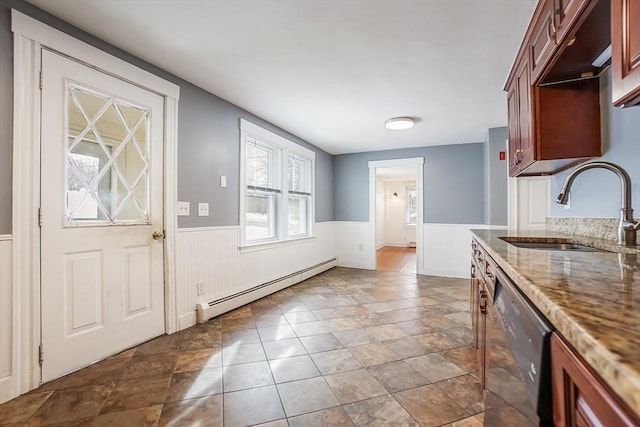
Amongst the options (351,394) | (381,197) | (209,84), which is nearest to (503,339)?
(351,394)

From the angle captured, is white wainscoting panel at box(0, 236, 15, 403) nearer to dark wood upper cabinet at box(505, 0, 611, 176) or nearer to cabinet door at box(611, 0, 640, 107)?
cabinet door at box(611, 0, 640, 107)

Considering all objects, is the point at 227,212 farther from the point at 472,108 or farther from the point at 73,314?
the point at 472,108

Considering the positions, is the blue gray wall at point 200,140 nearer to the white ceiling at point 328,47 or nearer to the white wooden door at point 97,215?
the white ceiling at point 328,47

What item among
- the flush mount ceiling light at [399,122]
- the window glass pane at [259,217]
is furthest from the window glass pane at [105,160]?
the flush mount ceiling light at [399,122]

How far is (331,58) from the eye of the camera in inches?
88.0

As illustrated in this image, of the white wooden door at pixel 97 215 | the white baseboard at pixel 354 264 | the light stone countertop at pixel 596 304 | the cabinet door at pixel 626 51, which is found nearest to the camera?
the light stone countertop at pixel 596 304

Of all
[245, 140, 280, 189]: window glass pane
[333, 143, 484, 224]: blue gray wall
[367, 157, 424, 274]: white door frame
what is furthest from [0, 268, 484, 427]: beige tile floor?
[333, 143, 484, 224]: blue gray wall

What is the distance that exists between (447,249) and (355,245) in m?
1.61

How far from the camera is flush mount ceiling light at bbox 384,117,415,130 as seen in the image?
141 inches

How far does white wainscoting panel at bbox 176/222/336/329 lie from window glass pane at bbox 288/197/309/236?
500 mm

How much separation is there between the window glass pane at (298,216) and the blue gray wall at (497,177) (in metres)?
2.73

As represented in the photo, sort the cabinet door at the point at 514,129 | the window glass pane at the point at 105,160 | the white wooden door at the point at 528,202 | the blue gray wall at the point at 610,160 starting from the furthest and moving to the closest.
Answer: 1. the white wooden door at the point at 528,202
2. the cabinet door at the point at 514,129
3. the window glass pane at the point at 105,160
4. the blue gray wall at the point at 610,160

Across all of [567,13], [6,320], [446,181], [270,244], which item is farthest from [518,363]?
[446,181]

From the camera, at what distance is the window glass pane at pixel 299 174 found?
4480 mm
